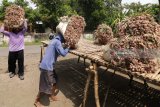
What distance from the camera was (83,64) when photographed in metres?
10.7

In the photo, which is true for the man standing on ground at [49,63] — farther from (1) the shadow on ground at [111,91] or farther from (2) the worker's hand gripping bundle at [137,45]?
(2) the worker's hand gripping bundle at [137,45]

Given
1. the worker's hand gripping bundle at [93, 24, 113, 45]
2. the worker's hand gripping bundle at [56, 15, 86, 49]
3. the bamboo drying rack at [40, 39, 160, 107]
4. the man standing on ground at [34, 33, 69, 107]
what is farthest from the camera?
the worker's hand gripping bundle at [93, 24, 113, 45]

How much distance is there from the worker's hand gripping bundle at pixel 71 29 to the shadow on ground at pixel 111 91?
A: 4.09ft

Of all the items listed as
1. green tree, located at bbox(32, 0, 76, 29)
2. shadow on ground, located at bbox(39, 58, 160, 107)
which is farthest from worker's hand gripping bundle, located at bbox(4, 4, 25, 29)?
green tree, located at bbox(32, 0, 76, 29)

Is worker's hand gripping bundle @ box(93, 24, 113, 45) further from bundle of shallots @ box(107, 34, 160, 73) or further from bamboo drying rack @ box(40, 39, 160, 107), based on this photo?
bundle of shallots @ box(107, 34, 160, 73)

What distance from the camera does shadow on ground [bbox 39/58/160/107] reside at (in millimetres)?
6406

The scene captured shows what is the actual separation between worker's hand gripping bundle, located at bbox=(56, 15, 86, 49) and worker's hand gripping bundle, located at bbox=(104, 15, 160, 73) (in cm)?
184

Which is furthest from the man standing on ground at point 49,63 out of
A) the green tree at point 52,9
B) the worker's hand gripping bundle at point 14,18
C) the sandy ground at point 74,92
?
the green tree at point 52,9

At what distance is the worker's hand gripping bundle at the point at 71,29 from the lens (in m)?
6.37

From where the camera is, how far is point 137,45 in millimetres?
4336

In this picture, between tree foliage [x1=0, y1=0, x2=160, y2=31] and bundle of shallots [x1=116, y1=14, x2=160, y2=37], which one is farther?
tree foliage [x1=0, y1=0, x2=160, y2=31]

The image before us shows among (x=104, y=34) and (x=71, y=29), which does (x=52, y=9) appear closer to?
(x=104, y=34)

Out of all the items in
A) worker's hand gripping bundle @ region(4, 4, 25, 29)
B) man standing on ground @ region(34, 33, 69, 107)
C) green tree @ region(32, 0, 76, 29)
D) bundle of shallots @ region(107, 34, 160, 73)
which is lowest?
man standing on ground @ region(34, 33, 69, 107)

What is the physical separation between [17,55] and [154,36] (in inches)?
183
